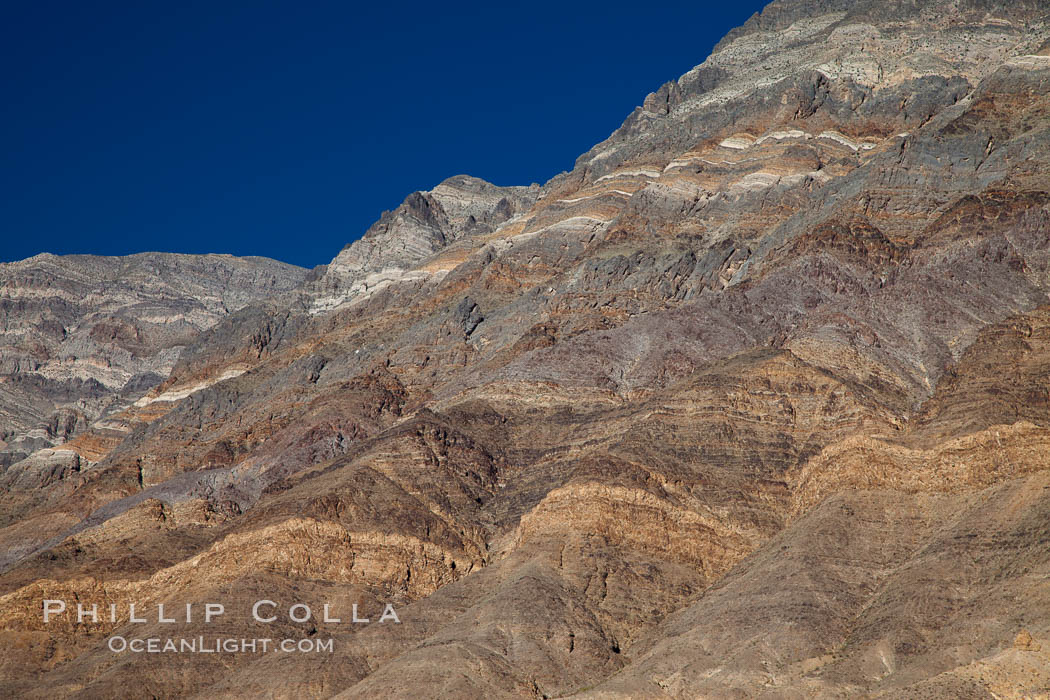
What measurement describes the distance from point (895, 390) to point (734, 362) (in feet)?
38.0

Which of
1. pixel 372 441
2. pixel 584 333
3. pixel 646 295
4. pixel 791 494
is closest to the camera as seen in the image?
pixel 791 494

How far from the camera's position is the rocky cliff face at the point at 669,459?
7550cm

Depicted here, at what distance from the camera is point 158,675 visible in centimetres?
8362

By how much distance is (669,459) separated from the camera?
313 feet

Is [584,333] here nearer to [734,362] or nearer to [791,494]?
[734,362]

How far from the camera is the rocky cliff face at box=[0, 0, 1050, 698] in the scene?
248ft

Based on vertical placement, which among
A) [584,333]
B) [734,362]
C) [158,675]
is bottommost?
[158,675]

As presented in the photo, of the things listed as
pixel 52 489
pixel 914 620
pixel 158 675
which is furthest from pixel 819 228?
pixel 52 489

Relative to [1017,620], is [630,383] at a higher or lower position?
higher

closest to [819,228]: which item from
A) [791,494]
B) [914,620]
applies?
[791,494]

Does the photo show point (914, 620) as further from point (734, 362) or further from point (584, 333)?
point (584, 333)

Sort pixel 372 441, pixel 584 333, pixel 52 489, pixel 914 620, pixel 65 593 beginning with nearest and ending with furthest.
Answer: pixel 914 620, pixel 65 593, pixel 372 441, pixel 584 333, pixel 52 489

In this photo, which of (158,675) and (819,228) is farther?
(819,228)

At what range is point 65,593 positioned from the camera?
99688mm
